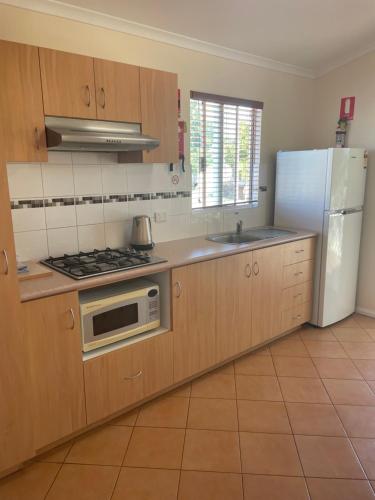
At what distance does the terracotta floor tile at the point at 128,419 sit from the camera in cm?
218

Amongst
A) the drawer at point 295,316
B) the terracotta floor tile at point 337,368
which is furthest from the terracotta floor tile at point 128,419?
the drawer at point 295,316

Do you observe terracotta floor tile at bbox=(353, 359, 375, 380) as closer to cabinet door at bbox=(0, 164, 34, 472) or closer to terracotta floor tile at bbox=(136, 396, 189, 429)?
terracotta floor tile at bbox=(136, 396, 189, 429)

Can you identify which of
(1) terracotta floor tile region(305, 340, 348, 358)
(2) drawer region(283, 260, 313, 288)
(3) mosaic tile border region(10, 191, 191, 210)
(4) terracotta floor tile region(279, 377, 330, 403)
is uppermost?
(3) mosaic tile border region(10, 191, 191, 210)

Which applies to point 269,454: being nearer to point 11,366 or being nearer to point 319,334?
point 11,366

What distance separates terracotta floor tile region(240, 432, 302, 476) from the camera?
184cm

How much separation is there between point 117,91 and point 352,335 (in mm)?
2777

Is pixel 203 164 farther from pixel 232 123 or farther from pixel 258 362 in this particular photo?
pixel 258 362

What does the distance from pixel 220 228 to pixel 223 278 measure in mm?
842

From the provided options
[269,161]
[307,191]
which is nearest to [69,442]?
[307,191]

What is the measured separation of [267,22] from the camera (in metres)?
2.65

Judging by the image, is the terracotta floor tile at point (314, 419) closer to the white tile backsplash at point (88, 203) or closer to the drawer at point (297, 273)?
the drawer at point (297, 273)

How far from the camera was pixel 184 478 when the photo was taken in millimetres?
1791

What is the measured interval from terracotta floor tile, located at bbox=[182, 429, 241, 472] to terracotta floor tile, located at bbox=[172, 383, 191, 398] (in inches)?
13.0

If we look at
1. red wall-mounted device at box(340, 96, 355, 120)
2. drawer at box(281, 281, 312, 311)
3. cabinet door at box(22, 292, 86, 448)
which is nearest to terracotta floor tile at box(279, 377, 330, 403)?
drawer at box(281, 281, 312, 311)
